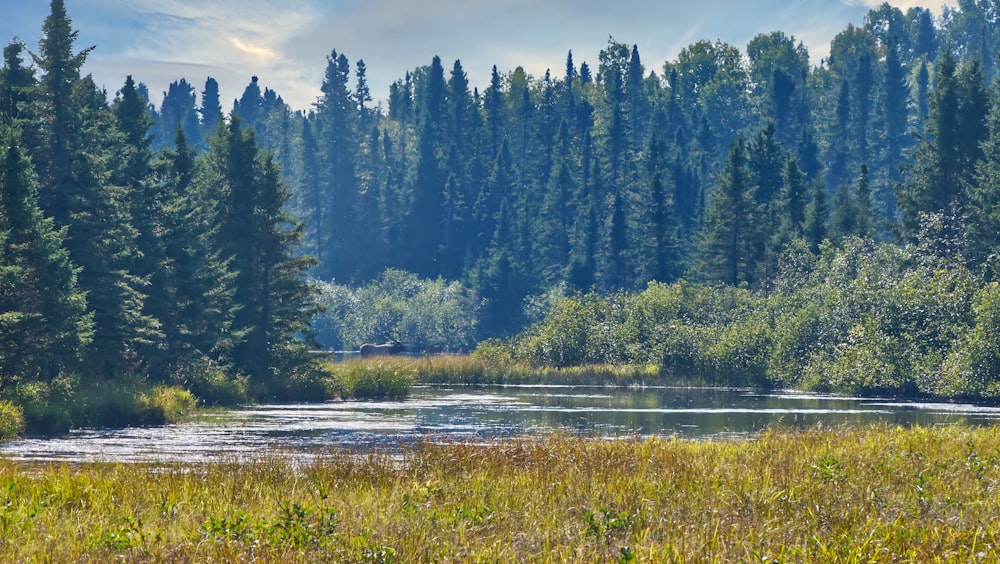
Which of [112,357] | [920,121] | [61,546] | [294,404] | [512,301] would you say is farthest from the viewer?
[920,121]

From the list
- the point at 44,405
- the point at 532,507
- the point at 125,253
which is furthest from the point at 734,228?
the point at 532,507

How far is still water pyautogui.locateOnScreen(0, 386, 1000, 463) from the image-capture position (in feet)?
89.5

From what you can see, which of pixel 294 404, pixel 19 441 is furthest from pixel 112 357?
pixel 19 441

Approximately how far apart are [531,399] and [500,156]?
289 feet

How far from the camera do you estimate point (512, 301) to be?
372 feet

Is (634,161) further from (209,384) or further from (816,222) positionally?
(209,384)

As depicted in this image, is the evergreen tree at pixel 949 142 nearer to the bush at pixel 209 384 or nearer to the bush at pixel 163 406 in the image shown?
the bush at pixel 209 384

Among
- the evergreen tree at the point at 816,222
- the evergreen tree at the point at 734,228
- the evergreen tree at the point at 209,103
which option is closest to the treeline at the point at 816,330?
the evergreen tree at the point at 816,222

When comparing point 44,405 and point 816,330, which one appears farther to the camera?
point 816,330

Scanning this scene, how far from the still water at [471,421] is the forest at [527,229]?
445cm

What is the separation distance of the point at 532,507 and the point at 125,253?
31874 millimetres

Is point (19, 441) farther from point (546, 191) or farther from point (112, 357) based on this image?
point (546, 191)

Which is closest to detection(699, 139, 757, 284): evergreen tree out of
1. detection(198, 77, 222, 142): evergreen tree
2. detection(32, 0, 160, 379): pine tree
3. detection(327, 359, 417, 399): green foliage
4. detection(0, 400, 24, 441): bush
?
detection(327, 359, 417, 399): green foliage

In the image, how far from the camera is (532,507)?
45.6ft
